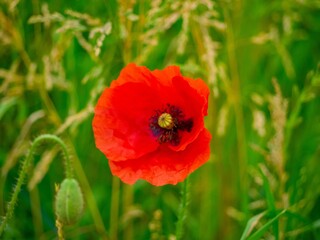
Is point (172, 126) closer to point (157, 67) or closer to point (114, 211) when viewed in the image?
point (114, 211)

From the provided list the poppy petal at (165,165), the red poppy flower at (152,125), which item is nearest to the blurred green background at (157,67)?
the red poppy flower at (152,125)

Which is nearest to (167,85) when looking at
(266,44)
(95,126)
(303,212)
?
(95,126)

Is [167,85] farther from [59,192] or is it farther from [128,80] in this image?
[59,192]

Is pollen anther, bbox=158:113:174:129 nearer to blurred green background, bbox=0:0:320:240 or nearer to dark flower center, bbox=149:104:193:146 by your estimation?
dark flower center, bbox=149:104:193:146

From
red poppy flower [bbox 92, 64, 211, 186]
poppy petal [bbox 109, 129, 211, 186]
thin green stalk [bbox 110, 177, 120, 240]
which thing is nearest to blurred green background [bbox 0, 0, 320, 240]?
thin green stalk [bbox 110, 177, 120, 240]

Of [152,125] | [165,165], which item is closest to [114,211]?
[152,125]

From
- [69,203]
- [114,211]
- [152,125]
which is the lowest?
[114,211]

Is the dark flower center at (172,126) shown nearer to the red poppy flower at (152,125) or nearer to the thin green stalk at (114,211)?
the red poppy flower at (152,125)
